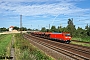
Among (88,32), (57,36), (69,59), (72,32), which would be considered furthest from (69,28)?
(69,59)

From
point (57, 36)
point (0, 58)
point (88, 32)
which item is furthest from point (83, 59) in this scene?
point (88, 32)

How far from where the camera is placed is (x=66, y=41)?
49688 millimetres

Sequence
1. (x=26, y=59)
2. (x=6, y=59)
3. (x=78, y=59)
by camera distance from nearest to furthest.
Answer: (x=26, y=59)
(x=6, y=59)
(x=78, y=59)

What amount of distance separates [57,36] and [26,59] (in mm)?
40970

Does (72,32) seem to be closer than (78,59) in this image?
No

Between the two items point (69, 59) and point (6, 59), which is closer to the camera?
point (6, 59)

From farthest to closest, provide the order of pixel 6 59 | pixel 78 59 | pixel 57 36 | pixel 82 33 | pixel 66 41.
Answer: pixel 82 33
pixel 57 36
pixel 66 41
pixel 78 59
pixel 6 59

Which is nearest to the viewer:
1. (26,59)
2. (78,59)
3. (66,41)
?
(26,59)

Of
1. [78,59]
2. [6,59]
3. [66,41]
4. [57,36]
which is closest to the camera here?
[6,59]

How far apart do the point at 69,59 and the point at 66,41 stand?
27.4 m

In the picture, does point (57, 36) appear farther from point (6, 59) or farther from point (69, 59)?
point (6, 59)

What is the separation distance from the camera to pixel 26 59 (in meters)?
14.0

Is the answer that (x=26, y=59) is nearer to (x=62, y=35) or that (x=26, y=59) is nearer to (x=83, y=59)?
(x=83, y=59)

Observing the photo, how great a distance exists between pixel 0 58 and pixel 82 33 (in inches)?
2246
